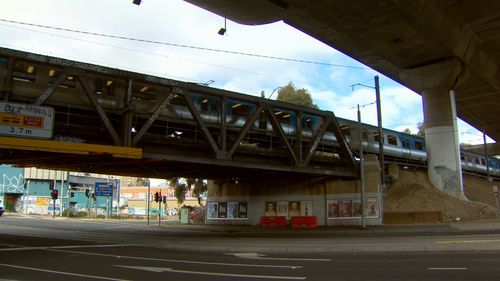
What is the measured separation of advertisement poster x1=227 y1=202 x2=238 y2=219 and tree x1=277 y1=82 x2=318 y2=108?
2239cm

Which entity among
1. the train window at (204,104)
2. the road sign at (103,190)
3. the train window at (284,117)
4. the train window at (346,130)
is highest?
the train window at (346,130)

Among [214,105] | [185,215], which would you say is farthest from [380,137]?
[185,215]

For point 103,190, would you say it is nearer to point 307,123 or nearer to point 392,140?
point 392,140

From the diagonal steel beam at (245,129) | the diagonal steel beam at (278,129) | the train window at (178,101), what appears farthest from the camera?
the diagonal steel beam at (278,129)

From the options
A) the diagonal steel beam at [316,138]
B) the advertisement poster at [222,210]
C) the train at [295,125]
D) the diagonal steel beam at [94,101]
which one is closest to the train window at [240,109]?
the train at [295,125]

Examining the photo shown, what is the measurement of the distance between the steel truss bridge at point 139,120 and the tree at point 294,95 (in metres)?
30.7

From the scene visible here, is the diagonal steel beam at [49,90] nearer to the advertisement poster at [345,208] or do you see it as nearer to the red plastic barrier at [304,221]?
the red plastic barrier at [304,221]

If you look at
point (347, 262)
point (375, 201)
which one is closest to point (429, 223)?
point (375, 201)

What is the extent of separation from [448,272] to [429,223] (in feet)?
86.5

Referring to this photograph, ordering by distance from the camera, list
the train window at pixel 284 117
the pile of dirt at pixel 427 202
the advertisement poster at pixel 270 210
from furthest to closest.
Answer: the advertisement poster at pixel 270 210 → the pile of dirt at pixel 427 202 → the train window at pixel 284 117

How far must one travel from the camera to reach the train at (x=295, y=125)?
26453mm

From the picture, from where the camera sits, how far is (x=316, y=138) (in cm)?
3297

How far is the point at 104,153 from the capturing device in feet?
Answer: 71.7

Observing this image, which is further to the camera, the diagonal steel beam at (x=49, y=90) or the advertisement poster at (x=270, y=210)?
the advertisement poster at (x=270, y=210)
